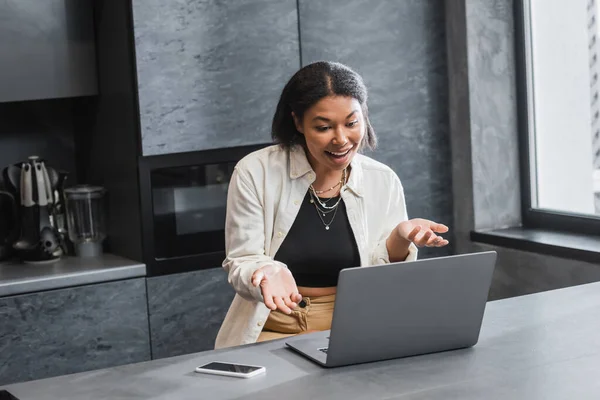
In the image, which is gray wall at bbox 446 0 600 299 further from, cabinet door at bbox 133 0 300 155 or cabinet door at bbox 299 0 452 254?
cabinet door at bbox 133 0 300 155

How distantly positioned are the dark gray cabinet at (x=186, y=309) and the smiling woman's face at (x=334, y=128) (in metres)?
1.08

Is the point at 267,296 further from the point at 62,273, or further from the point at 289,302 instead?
the point at 62,273

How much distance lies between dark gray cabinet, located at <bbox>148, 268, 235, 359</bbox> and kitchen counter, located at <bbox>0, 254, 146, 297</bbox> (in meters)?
0.11

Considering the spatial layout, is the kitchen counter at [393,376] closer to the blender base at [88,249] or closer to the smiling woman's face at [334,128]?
the smiling woman's face at [334,128]

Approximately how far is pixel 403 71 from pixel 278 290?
191cm

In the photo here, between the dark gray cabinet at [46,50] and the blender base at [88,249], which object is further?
the blender base at [88,249]

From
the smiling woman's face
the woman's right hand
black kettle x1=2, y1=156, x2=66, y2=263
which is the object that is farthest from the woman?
black kettle x1=2, y1=156, x2=66, y2=263

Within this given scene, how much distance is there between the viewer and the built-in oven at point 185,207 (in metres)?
3.42

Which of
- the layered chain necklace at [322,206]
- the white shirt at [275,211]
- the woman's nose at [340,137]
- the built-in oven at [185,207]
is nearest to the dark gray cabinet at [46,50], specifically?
the built-in oven at [185,207]

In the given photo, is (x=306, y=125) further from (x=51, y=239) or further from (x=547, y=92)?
(x=547, y=92)

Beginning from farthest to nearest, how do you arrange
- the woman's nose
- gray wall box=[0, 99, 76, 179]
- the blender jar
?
gray wall box=[0, 99, 76, 179] → the blender jar → the woman's nose

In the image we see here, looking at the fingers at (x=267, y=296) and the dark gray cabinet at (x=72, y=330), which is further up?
the fingers at (x=267, y=296)

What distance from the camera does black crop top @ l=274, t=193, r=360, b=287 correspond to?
8.53ft

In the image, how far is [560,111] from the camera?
12.4ft
